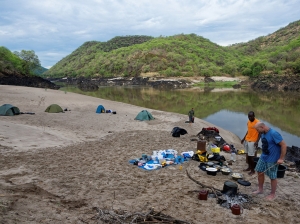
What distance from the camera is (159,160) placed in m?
8.86

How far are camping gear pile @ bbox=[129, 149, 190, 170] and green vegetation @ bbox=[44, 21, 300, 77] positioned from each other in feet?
237

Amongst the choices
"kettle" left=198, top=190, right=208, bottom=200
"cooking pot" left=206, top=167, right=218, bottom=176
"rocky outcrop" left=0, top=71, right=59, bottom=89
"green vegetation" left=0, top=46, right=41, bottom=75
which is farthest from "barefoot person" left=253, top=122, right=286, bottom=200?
"green vegetation" left=0, top=46, right=41, bottom=75

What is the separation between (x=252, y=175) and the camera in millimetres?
7793

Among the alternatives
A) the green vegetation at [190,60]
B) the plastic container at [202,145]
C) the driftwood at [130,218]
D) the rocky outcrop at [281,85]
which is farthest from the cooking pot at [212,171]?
the green vegetation at [190,60]

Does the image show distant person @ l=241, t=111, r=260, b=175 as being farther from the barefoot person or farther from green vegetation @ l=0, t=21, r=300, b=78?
green vegetation @ l=0, t=21, r=300, b=78

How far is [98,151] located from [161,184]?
404cm

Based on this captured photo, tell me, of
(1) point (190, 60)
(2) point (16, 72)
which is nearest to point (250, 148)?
(2) point (16, 72)

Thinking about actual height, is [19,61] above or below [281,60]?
below

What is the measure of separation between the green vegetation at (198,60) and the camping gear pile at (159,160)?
72311 mm

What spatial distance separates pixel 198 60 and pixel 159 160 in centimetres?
9970

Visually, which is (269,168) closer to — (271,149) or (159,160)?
(271,149)

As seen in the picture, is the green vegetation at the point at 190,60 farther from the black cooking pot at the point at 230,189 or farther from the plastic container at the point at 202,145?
the black cooking pot at the point at 230,189

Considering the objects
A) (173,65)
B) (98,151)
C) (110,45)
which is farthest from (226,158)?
(110,45)

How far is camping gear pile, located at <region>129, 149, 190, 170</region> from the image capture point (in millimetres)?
8395
